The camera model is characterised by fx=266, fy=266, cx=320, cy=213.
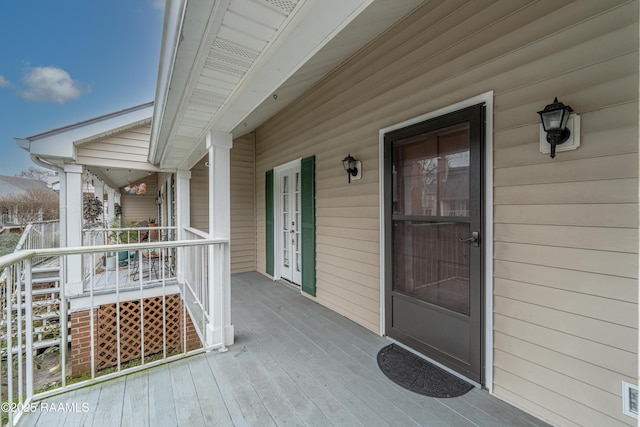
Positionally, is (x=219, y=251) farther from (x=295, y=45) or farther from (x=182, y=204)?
(x=182, y=204)

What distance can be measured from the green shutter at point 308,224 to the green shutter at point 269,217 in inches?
48.5

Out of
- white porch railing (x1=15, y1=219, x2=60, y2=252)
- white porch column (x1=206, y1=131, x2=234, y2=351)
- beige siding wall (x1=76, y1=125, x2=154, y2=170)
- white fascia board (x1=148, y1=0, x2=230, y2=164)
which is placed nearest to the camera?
white fascia board (x1=148, y1=0, x2=230, y2=164)

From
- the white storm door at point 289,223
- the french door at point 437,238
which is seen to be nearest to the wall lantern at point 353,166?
the french door at point 437,238

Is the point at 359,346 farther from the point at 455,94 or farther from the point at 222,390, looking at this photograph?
the point at 455,94

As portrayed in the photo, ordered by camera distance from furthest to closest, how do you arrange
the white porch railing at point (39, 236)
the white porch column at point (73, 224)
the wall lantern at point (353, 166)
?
1. the white porch railing at point (39, 236)
2. the white porch column at point (73, 224)
3. the wall lantern at point (353, 166)

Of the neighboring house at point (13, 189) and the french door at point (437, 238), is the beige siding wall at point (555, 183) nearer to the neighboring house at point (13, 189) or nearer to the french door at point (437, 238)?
the french door at point (437, 238)

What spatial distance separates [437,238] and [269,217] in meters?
3.79

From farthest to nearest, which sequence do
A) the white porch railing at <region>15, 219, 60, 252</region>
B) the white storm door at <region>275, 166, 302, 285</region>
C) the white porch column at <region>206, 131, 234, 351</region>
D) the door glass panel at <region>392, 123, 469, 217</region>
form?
the white porch railing at <region>15, 219, 60, 252</region> → the white storm door at <region>275, 166, 302, 285</region> → the white porch column at <region>206, 131, 234, 351</region> → the door glass panel at <region>392, 123, 469, 217</region>

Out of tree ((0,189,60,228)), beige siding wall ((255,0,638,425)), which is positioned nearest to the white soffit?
beige siding wall ((255,0,638,425))

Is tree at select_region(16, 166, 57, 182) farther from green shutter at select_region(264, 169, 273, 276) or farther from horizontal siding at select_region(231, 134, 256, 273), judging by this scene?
green shutter at select_region(264, 169, 273, 276)

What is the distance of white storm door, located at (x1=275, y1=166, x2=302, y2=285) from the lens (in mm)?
4801

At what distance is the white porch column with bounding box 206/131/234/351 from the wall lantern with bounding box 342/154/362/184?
1.38 m

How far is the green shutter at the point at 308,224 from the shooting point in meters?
4.12

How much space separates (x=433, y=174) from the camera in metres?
2.36
